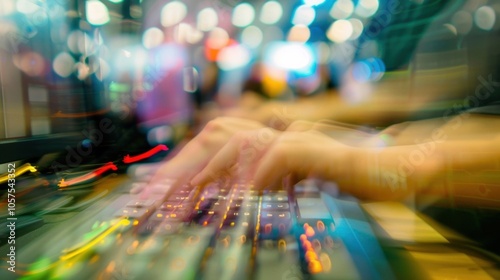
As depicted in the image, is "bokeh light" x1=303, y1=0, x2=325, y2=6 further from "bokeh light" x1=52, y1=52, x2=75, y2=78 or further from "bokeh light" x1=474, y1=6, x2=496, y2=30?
"bokeh light" x1=52, y1=52, x2=75, y2=78

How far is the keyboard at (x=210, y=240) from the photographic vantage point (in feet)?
1.05

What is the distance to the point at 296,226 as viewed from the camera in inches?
16.4

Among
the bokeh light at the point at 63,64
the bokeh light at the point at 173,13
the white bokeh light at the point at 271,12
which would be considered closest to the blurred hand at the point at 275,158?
the bokeh light at the point at 63,64

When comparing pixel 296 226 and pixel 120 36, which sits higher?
pixel 120 36

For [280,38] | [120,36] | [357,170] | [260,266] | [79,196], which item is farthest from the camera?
[280,38]

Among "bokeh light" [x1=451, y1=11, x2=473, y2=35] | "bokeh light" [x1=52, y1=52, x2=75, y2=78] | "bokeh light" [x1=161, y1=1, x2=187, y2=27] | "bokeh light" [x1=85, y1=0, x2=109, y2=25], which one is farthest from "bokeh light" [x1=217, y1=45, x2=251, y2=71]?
"bokeh light" [x1=451, y1=11, x2=473, y2=35]

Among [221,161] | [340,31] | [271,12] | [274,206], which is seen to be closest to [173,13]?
[271,12]

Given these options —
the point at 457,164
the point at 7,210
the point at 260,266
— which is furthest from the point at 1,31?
the point at 457,164

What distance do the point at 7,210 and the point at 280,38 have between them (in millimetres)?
1096

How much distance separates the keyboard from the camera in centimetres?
32

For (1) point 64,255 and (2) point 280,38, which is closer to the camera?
(1) point 64,255

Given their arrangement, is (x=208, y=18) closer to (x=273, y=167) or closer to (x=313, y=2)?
(x=313, y=2)

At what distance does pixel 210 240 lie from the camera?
380 millimetres

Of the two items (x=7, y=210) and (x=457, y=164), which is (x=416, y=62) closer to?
(x=457, y=164)
